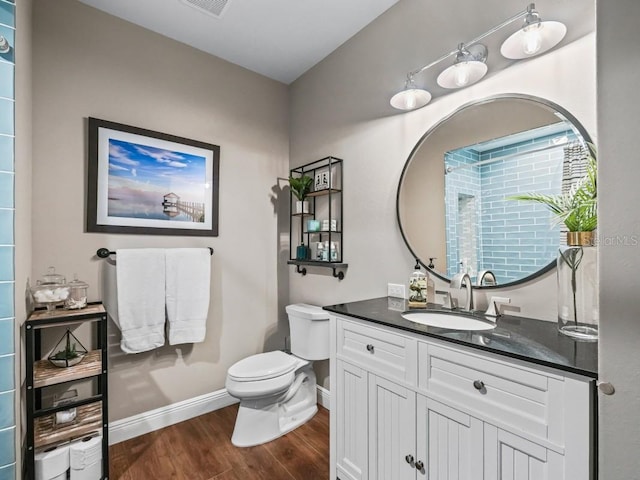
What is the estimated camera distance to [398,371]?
125 cm

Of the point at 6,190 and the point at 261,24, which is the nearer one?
the point at 6,190

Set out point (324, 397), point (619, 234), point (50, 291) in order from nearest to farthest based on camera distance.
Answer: point (619, 234)
point (50, 291)
point (324, 397)

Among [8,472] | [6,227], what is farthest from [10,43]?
[8,472]

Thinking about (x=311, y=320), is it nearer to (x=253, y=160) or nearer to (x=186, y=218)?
(x=186, y=218)

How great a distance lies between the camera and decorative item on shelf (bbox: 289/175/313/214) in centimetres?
239

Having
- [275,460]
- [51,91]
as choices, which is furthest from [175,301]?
[51,91]

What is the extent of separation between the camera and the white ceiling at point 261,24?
6.24 feet

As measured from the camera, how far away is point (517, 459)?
91cm

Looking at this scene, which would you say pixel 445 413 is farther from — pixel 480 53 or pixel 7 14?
pixel 7 14

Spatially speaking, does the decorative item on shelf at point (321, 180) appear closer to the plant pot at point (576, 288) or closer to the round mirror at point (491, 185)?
the round mirror at point (491, 185)

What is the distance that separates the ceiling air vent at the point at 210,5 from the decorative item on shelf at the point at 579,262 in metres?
2.02

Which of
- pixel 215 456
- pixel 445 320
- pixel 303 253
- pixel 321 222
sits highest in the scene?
pixel 321 222

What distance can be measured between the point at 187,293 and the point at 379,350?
1.39 m

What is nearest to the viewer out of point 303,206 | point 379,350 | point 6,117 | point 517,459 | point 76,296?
point 517,459
